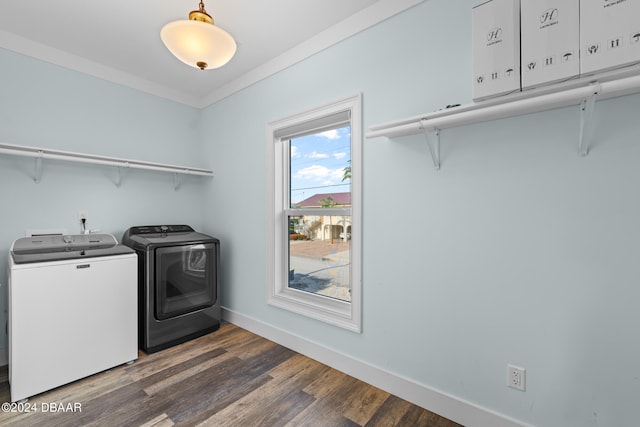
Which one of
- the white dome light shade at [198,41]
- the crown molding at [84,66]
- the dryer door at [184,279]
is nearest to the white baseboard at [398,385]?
the dryer door at [184,279]

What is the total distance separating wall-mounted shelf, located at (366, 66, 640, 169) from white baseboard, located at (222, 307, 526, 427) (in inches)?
52.2

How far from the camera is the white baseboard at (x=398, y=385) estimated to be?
1462mm

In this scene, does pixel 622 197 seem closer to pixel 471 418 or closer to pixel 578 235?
pixel 578 235

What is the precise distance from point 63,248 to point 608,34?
3.25 metres

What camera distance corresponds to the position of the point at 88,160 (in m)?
2.31

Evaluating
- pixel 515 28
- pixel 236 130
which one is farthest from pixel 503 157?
pixel 236 130

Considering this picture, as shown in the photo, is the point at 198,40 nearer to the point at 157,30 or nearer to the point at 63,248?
the point at 157,30

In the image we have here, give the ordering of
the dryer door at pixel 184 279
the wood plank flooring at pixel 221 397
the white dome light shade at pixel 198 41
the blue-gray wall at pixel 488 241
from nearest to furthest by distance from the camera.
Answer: the blue-gray wall at pixel 488 241 < the white dome light shade at pixel 198 41 < the wood plank flooring at pixel 221 397 < the dryer door at pixel 184 279

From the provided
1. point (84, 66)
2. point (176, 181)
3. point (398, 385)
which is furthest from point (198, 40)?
point (398, 385)

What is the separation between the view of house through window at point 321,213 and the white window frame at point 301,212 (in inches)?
2.4

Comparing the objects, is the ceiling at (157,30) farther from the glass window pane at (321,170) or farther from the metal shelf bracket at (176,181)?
the metal shelf bracket at (176,181)

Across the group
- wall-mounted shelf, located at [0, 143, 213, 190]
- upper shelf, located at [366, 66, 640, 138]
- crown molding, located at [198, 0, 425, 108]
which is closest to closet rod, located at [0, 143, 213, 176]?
wall-mounted shelf, located at [0, 143, 213, 190]

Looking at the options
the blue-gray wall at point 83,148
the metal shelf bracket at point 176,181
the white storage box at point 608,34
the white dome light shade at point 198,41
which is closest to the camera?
the white storage box at point 608,34

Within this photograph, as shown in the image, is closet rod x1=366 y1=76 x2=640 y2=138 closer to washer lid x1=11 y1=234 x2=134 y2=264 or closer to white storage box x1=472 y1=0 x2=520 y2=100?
white storage box x1=472 y1=0 x2=520 y2=100
